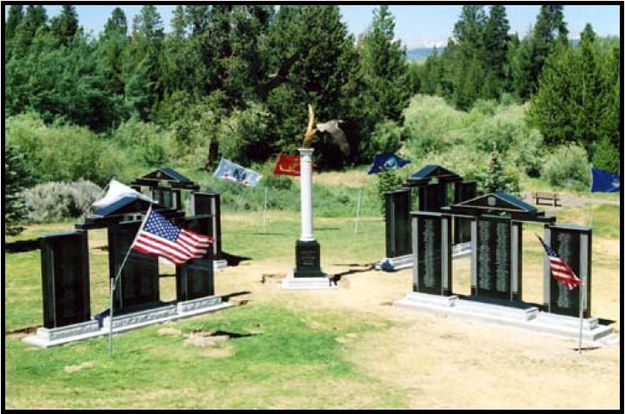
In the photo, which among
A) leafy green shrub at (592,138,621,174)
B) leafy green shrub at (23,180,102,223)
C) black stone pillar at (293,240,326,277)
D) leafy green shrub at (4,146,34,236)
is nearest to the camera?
black stone pillar at (293,240,326,277)

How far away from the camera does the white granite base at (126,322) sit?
16922 mm

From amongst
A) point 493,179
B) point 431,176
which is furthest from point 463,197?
point 493,179

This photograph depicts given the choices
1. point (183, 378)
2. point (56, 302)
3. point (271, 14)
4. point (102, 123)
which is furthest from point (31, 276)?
point (102, 123)

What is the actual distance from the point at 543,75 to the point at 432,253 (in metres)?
37.0

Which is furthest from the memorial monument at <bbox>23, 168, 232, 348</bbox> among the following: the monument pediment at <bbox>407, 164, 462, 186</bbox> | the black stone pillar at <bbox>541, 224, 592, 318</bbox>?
the monument pediment at <bbox>407, 164, 462, 186</bbox>

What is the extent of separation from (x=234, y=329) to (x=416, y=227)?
5266 millimetres

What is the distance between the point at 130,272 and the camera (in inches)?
727

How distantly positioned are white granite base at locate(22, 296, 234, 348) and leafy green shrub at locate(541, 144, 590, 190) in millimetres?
28996

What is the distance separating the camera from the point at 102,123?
6125cm

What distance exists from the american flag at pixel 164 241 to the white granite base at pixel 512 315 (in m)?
5.70

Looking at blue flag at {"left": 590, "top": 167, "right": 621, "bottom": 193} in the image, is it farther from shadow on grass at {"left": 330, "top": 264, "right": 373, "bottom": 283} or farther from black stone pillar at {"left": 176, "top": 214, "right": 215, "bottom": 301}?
black stone pillar at {"left": 176, "top": 214, "right": 215, "bottom": 301}

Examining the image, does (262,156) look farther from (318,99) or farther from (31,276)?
(31,276)

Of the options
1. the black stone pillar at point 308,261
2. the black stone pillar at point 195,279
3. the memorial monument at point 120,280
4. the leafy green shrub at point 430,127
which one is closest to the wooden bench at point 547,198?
the leafy green shrub at point 430,127

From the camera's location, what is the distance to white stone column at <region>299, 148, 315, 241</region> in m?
22.3
